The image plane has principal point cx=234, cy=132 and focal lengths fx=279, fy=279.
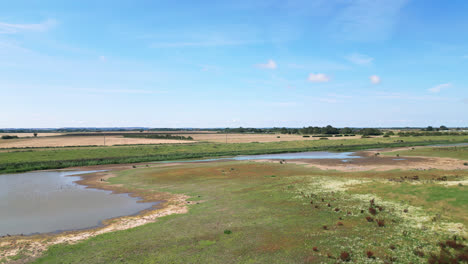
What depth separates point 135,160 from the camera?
230 feet

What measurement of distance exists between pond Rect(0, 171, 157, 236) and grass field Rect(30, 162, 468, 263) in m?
6.30

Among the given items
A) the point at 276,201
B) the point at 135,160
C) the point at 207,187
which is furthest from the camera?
the point at 135,160

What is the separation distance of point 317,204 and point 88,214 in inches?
819

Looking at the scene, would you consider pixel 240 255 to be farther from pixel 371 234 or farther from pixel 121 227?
pixel 121 227

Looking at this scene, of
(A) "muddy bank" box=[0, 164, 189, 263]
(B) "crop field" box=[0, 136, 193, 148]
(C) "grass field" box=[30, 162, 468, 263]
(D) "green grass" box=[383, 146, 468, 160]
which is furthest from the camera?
(B) "crop field" box=[0, 136, 193, 148]

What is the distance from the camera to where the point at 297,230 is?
1844 centimetres

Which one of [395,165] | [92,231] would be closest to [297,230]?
[92,231]

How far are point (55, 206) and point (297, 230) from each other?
2520cm

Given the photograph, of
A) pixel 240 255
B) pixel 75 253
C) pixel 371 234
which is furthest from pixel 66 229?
pixel 371 234

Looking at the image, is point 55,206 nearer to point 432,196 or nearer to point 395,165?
point 432,196

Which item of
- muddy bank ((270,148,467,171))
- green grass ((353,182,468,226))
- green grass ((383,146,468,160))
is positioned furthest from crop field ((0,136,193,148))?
green grass ((353,182,468,226))

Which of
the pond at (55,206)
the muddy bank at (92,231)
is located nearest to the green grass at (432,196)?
the muddy bank at (92,231)

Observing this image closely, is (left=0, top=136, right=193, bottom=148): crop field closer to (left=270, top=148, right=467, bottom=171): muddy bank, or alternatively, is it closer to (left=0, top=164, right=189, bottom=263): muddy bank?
(left=270, top=148, right=467, bottom=171): muddy bank

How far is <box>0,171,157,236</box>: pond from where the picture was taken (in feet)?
74.9
